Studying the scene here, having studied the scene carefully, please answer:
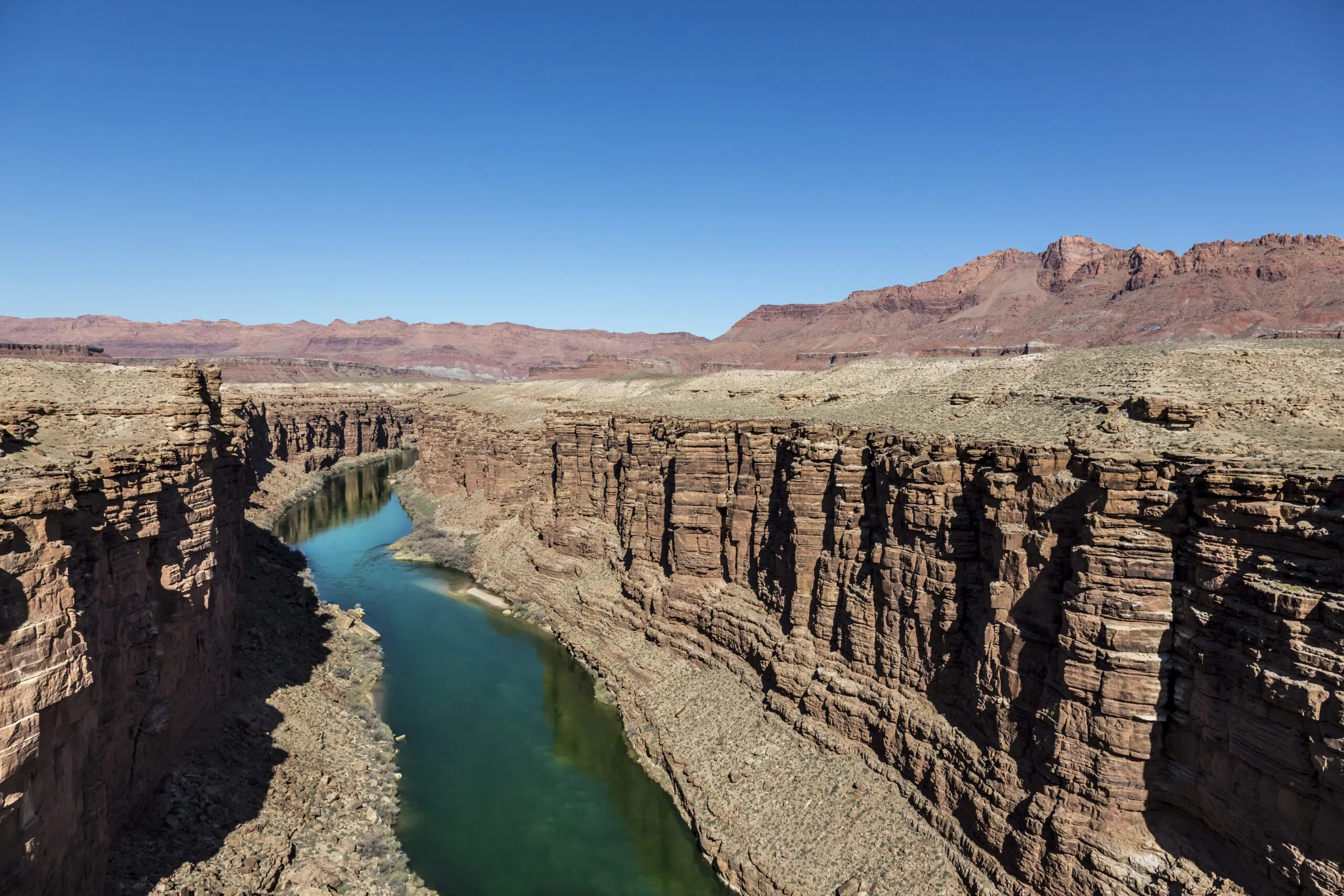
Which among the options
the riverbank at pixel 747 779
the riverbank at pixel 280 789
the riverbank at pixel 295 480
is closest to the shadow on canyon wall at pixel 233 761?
the riverbank at pixel 280 789

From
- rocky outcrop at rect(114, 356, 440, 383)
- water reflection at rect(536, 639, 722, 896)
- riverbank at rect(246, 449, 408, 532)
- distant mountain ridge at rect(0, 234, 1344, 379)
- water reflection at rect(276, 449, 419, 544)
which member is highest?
distant mountain ridge at rect(0, 234, 1344, 379)

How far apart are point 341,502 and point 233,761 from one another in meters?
61.3

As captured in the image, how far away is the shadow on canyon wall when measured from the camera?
17625 mm

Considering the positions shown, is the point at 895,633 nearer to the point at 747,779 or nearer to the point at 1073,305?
the point at 747,779

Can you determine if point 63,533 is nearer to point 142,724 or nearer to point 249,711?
point 142,724

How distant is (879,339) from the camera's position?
15462cm

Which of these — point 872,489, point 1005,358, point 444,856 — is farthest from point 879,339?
point 444,856

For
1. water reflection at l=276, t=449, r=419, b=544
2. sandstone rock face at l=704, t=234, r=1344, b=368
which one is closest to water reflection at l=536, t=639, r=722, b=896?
water reflection at l=276, t=449, r=419, b=544

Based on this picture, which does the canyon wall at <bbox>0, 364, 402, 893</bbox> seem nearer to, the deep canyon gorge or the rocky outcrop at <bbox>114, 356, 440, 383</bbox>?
the deep canyon gorge

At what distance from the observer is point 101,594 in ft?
54.4

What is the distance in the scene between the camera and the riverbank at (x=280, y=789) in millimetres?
18438

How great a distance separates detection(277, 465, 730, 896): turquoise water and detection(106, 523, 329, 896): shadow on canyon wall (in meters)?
5.26

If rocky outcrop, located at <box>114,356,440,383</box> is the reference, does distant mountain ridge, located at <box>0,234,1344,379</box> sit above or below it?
above

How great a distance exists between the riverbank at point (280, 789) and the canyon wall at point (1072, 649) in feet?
50.3
